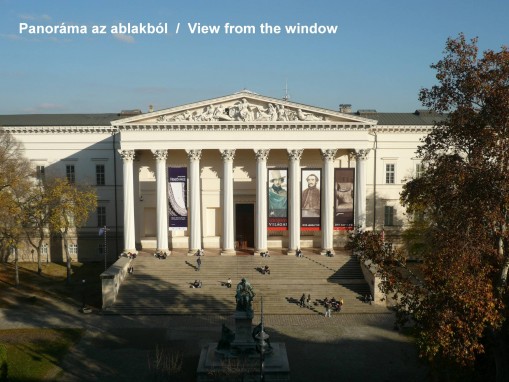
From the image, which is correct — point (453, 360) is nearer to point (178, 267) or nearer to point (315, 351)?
point (315, 351)

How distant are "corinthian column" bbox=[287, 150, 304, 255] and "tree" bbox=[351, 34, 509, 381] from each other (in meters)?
24.5

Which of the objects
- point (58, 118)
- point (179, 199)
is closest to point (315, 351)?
point (179, 199)

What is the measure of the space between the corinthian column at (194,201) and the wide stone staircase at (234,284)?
140cm

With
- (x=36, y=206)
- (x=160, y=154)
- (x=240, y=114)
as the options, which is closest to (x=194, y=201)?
(x=160, y=154)

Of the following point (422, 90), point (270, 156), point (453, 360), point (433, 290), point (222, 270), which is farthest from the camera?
point (270, 156)

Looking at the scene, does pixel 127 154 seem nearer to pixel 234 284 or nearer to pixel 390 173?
pixel 234 284

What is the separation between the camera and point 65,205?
138 ft

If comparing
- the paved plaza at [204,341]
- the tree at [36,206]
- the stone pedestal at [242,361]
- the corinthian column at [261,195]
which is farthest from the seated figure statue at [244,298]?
the tree at [36,206]

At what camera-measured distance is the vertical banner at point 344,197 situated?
140 ft

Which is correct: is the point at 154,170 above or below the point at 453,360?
above

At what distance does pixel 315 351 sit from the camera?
90.8 ft

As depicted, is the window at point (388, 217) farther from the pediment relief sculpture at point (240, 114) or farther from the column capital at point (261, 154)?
the column capital at point (261, 154)

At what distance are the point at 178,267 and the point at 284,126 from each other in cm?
1459

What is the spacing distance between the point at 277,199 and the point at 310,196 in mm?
2807
